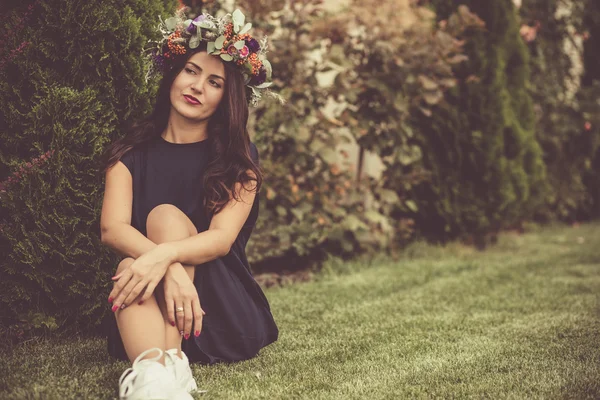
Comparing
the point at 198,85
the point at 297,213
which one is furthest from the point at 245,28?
the point at 297,213

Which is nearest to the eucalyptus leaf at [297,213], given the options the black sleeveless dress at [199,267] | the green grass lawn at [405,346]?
the green grass lawn at [405,346]

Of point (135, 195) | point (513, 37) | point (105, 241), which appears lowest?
point (105, 241)

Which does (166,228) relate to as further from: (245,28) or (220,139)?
(245,28)

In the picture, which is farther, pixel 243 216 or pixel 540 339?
pixel 540 339

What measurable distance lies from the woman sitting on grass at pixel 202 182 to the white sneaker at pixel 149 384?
0.30 metres

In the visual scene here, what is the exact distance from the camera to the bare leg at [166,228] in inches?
94.1

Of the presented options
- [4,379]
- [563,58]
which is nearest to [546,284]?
[4,379]

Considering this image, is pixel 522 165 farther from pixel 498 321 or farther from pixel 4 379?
pixel 4 379

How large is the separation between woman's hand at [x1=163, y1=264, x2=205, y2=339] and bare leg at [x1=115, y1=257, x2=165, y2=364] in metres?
0.06

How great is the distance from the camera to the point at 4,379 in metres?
2.40

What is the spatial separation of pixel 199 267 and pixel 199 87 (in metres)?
0.71

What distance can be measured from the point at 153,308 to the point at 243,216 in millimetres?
542

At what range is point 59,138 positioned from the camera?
2.91m

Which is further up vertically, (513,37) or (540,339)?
(513,37)
